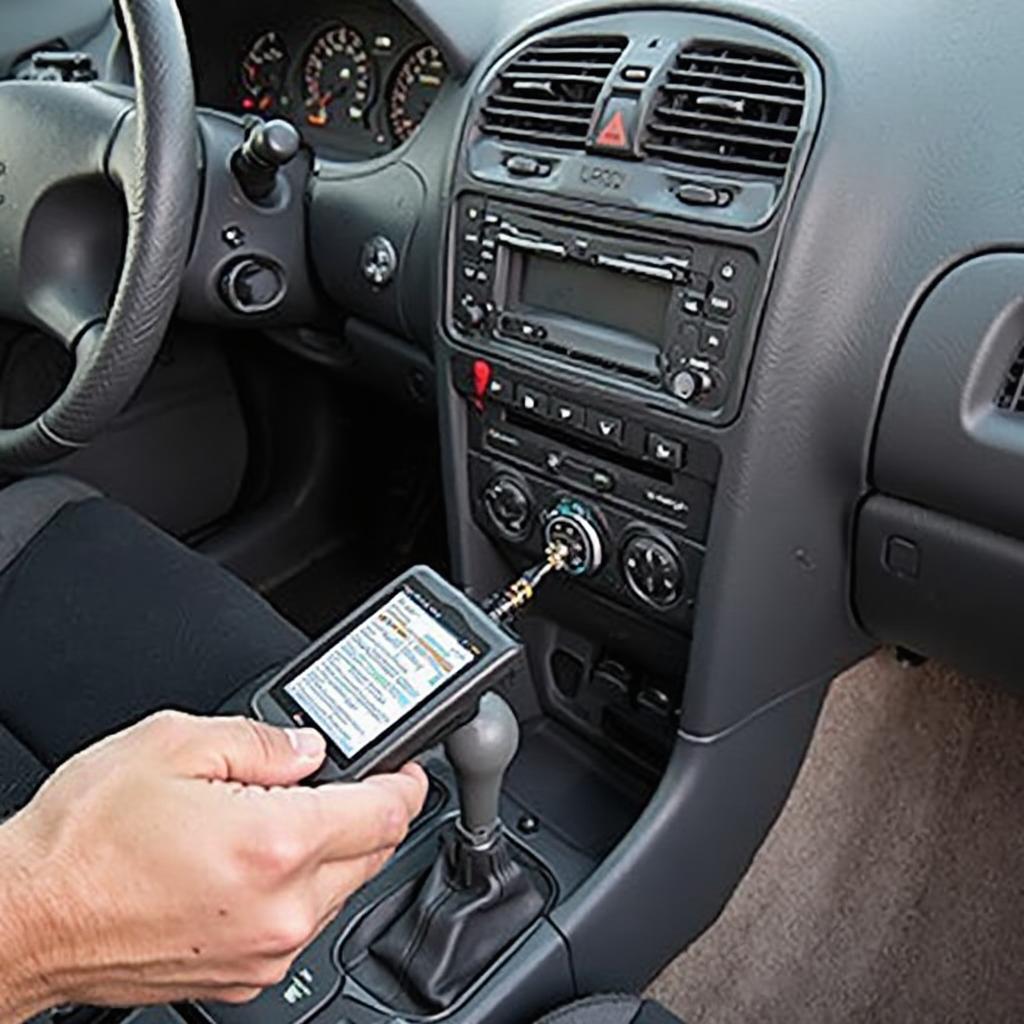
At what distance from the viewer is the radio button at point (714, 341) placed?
38.1 inches

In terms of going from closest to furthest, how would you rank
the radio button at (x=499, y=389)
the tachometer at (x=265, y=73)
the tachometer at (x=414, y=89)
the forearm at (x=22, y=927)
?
the forearm at (x=22, y=927) → the radio button at (x=499, y=389) → the tachometer at (x=414, y=89) → the tachometer at (x=265, y=73)

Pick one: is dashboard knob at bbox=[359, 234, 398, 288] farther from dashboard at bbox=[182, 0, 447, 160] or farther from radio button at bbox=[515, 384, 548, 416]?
radio button at bbox=[515, 384, 548, 416]

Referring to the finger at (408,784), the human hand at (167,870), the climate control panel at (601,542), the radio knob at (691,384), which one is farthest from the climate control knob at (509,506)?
the human hand at (167,870)

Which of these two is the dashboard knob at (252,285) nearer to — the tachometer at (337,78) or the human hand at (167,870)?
the tachometer at (337,78)

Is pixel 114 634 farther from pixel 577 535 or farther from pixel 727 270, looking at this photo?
pixel 727 270

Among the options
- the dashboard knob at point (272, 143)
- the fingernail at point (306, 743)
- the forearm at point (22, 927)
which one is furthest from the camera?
the dashboard knob at point (272, 143)

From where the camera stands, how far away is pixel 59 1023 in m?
1.00

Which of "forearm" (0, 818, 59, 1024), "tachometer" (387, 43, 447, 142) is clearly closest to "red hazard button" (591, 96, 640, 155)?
"tachometer" (387, 43, 447, 142)

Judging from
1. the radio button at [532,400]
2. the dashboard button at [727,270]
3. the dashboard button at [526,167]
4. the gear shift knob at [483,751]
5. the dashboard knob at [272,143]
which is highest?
the dashboard button at [526,167]

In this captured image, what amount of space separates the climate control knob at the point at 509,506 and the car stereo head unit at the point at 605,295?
0.13 meters

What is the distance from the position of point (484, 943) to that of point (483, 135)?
63cm

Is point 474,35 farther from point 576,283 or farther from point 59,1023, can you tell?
point 59,1023

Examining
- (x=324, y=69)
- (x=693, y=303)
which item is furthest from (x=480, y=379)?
(x=324, y=69)

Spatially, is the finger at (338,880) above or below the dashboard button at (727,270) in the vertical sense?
below
